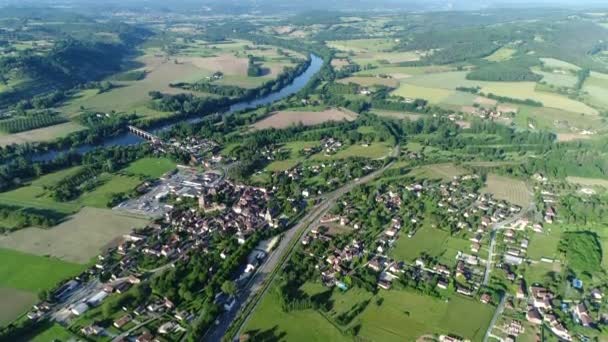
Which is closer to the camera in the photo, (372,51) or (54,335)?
(54,335)

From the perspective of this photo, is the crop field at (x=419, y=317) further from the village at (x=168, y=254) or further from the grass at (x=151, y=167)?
the grass at (x=151, y=167)

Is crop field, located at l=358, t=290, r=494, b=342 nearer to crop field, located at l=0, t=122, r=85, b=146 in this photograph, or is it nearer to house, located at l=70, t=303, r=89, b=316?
house, located at l=70, t=303, r=89, b=316

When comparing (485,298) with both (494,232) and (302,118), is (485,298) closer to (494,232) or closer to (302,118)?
(494,232)

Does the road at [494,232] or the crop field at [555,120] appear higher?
the crop field at [555,120]

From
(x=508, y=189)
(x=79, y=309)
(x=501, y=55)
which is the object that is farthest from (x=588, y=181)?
(x=501, y=55)

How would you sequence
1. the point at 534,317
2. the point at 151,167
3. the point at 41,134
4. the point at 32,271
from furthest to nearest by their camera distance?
the point at 41,134
the point at 151,167
the point at 32,271
the point at 534,317

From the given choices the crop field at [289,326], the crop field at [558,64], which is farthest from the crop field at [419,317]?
the crop field at [558,64]
